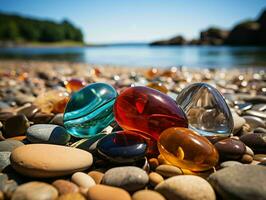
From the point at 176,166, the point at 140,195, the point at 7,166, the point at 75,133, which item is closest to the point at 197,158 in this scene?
the point at 176,166

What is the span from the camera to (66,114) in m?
1.98

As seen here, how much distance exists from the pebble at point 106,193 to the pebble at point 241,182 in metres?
0.47

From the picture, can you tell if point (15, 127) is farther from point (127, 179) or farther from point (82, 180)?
point (127, 179)

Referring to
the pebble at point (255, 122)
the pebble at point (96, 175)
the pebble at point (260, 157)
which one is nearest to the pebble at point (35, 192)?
the pebble at point (96, 175)

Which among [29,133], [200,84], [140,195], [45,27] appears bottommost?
[140,195]

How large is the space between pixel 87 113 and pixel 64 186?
0.68 m

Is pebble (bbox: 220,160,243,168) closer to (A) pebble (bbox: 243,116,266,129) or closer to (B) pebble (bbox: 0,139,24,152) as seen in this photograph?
(A) pebble (bbox: 243,116,266,129)

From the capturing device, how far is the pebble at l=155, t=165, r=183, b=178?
155 centimetres

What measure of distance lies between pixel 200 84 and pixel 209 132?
395 millimetres

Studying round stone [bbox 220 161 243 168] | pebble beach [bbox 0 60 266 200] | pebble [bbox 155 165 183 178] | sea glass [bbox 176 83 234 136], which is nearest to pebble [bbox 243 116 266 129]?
pebble beach [bbox 0 60 266 200]

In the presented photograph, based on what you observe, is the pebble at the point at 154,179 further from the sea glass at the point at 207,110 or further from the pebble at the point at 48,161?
the sea glass at the point at 207,110

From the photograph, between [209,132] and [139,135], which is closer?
[139,135]

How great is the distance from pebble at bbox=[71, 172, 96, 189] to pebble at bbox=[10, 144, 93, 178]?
0.16 ft

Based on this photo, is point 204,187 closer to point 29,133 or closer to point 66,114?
point 66,114
